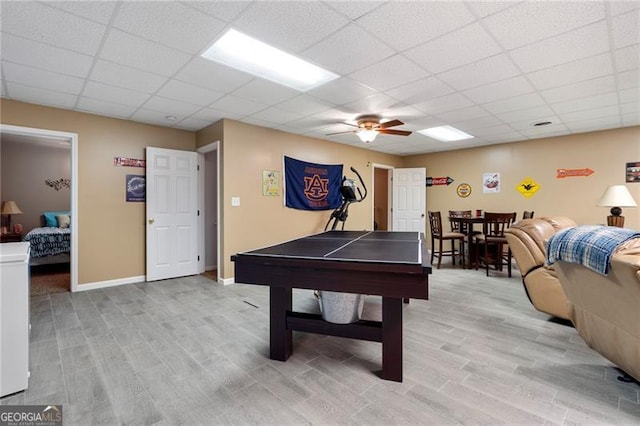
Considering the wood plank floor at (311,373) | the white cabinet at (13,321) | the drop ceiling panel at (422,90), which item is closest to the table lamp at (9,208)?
the wood plank floor at (311,373)

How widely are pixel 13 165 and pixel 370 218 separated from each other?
7.96 m

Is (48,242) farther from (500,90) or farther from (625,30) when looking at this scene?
(625,30)

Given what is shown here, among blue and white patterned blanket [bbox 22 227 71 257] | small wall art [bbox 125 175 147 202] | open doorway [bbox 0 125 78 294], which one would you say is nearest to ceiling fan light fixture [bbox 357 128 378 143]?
small wall art [bbox 125 175 147 202]

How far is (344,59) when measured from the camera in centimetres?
266

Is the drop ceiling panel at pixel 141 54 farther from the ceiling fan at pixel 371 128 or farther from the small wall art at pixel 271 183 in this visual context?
the ceiling fan at pixel 371 128

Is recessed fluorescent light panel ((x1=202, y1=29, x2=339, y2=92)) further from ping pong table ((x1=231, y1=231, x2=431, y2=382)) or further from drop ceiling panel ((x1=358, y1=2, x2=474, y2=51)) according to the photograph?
ping pong table ((x1=231, y1=231, x2=431, y2=382))

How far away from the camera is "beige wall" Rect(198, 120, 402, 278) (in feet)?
14.8

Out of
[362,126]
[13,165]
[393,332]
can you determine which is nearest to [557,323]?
[393,332]

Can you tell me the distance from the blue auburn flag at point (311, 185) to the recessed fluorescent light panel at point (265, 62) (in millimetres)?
2120

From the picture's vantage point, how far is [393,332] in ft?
6.38

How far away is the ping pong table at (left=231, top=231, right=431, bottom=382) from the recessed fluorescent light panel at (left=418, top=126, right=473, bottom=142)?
3874mm

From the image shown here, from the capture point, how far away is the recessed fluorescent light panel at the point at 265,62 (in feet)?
8.28

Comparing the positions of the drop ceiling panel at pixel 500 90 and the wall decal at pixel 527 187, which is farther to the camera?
the wall decal at pixel 527 187

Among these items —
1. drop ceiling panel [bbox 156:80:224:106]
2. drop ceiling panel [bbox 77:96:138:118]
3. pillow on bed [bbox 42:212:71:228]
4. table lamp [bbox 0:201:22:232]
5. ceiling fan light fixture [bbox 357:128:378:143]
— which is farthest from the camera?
pillow on bed [bbox 42:212:71:228]
